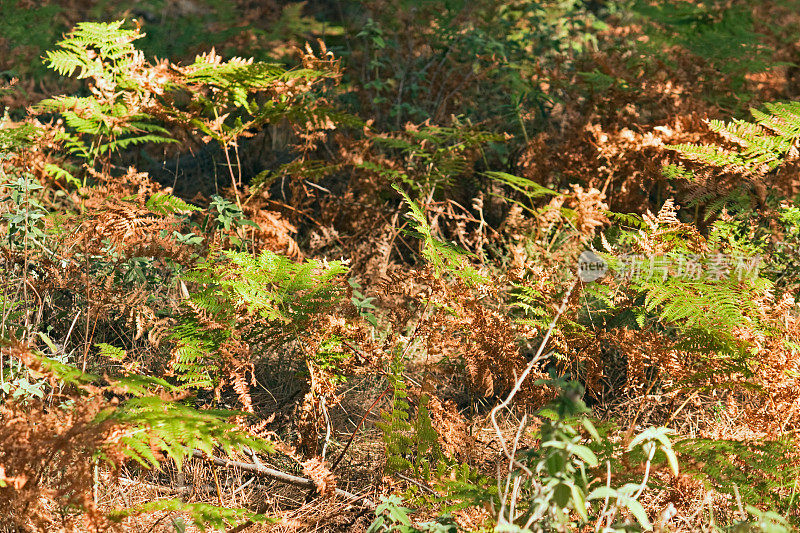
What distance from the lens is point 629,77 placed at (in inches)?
173

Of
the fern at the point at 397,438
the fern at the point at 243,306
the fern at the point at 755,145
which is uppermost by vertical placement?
the fern at the point at 755,145

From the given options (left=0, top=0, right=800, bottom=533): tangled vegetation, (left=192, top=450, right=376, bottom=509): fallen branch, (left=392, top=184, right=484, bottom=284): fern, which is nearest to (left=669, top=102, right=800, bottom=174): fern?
(left=0, top=0, right=800, bottom=533): tangled vegetation

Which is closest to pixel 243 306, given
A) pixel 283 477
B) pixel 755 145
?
pixel 283 477

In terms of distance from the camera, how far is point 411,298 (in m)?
3.38

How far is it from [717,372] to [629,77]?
7.73 feet

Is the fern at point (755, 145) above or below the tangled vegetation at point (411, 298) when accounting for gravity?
above

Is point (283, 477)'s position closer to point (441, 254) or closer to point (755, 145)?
point (441, 254)

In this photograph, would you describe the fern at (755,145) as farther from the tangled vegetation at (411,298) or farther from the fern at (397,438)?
the fern at (397,438)

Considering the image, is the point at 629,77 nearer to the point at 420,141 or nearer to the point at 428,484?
the point at 420,141

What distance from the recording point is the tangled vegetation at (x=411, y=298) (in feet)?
7.34

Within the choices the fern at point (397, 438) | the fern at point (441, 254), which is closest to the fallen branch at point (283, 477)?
the fern at point (397, 438)

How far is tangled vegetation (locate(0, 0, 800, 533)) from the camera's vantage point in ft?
7.34

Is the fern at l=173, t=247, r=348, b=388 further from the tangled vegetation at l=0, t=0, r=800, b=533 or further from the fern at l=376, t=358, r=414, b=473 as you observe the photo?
the fern at l=376, t=358, r=414, b=473

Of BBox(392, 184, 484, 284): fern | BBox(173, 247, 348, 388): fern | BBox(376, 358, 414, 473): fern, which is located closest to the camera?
BBox(376, 358, 414, 473): fern
